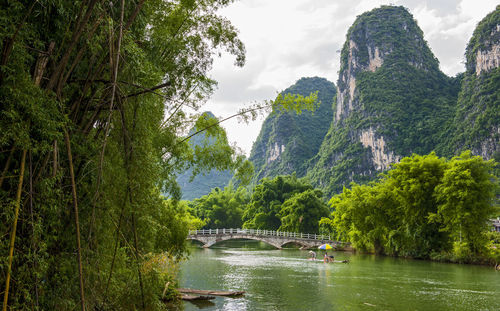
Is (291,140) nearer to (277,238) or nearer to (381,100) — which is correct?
(381,100)

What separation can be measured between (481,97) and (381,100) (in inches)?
1000

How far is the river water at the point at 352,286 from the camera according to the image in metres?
10.5

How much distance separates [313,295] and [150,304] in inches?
293

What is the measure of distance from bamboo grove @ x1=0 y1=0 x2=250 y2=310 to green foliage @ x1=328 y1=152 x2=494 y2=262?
816 inches

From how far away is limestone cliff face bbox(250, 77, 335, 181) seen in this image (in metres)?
115

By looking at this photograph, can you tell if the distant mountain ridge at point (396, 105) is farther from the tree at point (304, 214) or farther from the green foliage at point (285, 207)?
the tree at point (304, 214)

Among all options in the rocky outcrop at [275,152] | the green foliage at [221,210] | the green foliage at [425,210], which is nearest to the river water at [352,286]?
the green foliage at [425,210]

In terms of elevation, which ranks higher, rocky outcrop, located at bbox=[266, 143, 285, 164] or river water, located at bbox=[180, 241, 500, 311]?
rocky outcrop, located at bbox=[266, 143, 285, 164]

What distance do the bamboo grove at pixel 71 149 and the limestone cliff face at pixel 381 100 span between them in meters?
79.5

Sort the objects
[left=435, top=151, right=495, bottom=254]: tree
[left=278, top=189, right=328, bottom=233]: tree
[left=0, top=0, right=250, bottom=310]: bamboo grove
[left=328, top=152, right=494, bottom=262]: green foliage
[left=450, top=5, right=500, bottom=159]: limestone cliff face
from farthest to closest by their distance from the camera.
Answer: [left=450, top=5, right=500, bottom=159]: limestone cliff face → [left=278, top=189, right=328, bottom=233]: tree → [left=328, top=152, right=494, bottom=262]: green foliage → [left=435, top=151, right=495, bottom=254]: tree → [left=0, top=0, right=250, bottom=310]: bamboo grove

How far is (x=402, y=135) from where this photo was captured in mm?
82938

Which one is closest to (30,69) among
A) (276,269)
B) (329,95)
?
(276,269)

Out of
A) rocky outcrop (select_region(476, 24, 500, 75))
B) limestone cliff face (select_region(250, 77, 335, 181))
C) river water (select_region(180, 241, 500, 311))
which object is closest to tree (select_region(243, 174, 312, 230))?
river water (select_region(180, 241, 500, 311))

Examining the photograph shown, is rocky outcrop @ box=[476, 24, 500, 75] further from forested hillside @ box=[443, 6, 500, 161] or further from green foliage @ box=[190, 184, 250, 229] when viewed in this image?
green foliage @ box=[190, 184, 250, 229]
